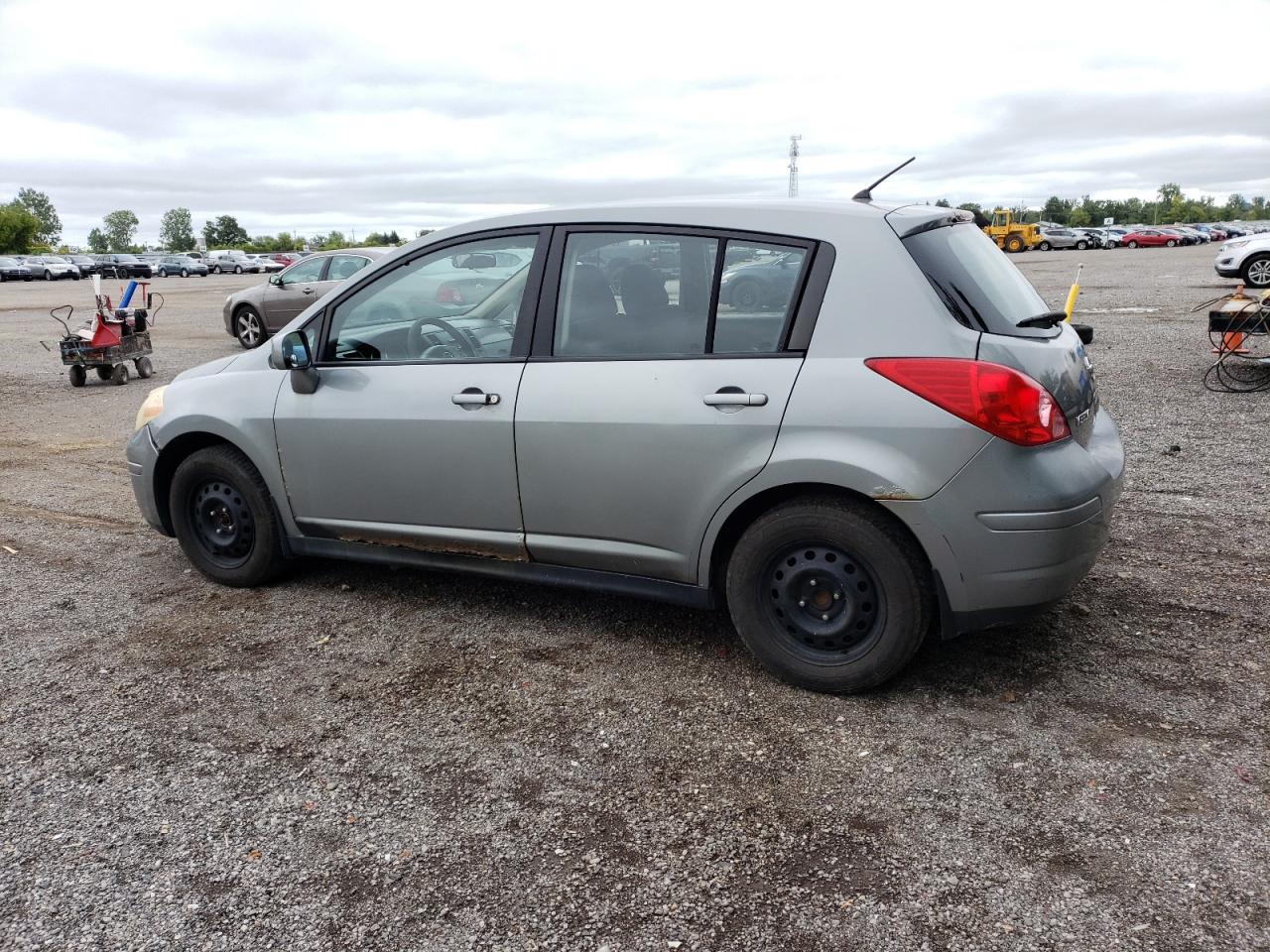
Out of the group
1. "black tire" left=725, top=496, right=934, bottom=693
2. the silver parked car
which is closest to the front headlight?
"black tire" left=725, top=496, right=934, bottom=693

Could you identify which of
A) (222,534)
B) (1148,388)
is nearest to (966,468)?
(222,534)

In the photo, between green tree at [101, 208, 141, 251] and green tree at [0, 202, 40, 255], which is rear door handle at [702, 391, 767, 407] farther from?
green tree at [101, 208, 141, 251]

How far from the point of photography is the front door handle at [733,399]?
3500 mm

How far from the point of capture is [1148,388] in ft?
32.3

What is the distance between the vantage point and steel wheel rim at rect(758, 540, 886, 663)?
11.5ft

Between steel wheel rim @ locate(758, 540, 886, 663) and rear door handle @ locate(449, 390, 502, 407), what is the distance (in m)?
1.28

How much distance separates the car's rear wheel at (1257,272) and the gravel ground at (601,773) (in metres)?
19.4

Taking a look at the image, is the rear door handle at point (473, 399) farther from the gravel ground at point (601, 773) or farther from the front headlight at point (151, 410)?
the front headlight at point (151, 410)

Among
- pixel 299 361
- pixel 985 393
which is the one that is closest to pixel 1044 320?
pixel 985 393

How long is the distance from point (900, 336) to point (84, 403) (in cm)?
1062

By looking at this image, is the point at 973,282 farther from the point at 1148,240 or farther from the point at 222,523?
the point at 1148,240

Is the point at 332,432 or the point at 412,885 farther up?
the point at 332,432

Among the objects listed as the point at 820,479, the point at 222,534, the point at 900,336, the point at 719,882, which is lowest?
the point at 719,882

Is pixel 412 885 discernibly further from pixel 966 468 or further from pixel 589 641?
pixel 966 468
